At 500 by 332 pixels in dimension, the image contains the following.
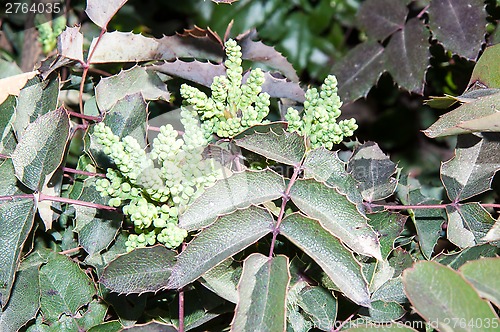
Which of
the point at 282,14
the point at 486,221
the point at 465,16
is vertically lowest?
the point at 282,14

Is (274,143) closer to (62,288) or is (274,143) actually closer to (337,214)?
(337,214)

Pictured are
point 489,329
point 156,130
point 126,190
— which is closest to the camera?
point 489,329

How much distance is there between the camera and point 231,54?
2.19ft

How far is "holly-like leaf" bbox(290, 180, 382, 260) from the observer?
1.90 ft

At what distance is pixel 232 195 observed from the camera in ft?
2.00

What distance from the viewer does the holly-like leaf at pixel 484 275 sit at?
53 cm

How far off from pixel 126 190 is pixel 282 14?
1.13m

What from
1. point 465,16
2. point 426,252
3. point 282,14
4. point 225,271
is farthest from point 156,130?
point 282,14

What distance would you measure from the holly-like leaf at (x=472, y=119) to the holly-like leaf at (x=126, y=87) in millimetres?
362

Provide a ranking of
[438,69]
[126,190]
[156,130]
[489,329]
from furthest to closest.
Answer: [438,69], [156,130], [126,190], [489,329]

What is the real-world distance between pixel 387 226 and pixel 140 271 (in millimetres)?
295

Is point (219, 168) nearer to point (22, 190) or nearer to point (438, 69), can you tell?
point (22, 190)

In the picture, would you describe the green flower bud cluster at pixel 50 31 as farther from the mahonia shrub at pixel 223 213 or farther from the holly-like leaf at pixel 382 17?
Answer: the holly-like leaf at pixel 382 17

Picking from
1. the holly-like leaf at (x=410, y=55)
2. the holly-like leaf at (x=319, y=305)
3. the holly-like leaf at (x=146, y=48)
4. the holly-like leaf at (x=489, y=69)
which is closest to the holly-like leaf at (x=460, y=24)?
the holly-like leaf at (x=410, y=55)
